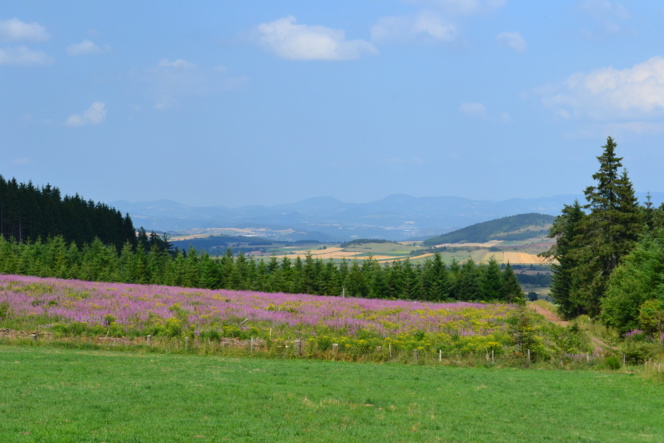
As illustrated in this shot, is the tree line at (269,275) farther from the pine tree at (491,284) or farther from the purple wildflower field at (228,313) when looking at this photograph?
the purple wildflower field at (228,313)

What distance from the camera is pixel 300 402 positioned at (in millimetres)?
18875

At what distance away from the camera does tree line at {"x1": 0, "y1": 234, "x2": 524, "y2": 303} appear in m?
82.3

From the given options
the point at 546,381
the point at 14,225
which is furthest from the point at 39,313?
the point at 14,225

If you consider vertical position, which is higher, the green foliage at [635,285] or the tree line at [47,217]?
the tree line at [47,217]

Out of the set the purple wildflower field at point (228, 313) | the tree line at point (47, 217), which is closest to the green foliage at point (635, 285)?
the purple wildflower field at point (228, 313)

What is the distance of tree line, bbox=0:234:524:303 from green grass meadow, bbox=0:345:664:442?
55.0 m

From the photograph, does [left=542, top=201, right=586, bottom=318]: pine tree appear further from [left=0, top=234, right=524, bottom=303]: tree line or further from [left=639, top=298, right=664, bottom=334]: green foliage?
[left=639, top=298, right=664, bottom=334]: green foliage

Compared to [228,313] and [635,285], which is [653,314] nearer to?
[635,285]

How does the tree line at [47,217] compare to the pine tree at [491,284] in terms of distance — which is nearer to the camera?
the pine tree at [491,284]

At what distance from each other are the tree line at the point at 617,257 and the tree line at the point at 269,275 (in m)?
24.1

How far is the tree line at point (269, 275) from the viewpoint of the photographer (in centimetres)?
8231

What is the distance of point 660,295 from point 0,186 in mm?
119590

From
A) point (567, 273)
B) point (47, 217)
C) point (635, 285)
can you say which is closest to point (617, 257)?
point (635, 285)

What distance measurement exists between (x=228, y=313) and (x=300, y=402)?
26890 mm
